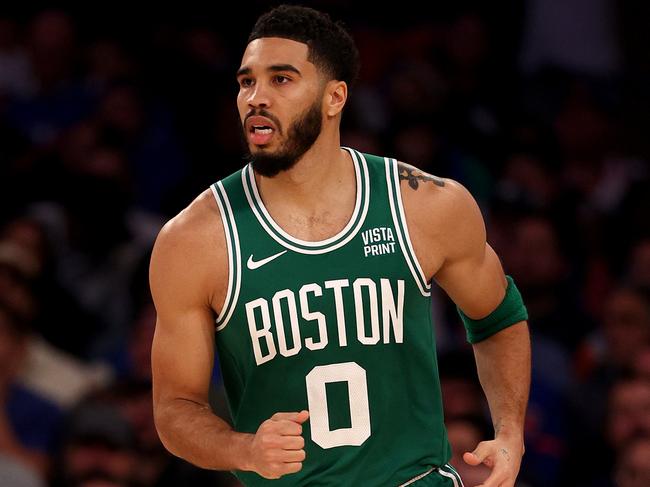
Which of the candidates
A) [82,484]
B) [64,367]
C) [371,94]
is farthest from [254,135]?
[371,94]

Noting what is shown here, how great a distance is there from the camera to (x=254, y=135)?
3904mm

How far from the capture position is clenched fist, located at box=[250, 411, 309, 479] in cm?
347

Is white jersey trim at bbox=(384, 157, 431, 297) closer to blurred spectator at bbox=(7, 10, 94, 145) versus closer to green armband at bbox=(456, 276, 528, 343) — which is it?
green armband at bbox=(456, 276, 528, 343)

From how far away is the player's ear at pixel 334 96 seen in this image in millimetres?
4023

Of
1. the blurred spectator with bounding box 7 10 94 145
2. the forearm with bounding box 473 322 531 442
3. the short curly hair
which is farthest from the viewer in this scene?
the blurred spectator with bounding box 7 10 94 145

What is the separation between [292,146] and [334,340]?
1.80ft

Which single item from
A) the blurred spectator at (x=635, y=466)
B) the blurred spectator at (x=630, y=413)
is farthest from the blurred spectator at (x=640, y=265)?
the blurred spectator at (x=635, y=466)

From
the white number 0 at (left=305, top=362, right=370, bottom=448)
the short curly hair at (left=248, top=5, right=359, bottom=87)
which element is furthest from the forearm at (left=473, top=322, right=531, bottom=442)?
the short curly hair at (left=248, top=5, right=359, bottom=87)

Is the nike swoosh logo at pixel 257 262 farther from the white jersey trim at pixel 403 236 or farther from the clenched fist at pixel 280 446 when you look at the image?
the clenched fist at pixel 280 446

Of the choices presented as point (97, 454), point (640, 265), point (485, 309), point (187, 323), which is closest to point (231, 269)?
point (187, 323)

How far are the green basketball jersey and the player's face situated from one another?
20 cm

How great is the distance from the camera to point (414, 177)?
13.6ft

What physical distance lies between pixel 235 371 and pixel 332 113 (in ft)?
2.57

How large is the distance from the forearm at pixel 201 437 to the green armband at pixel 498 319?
36.0 inches
